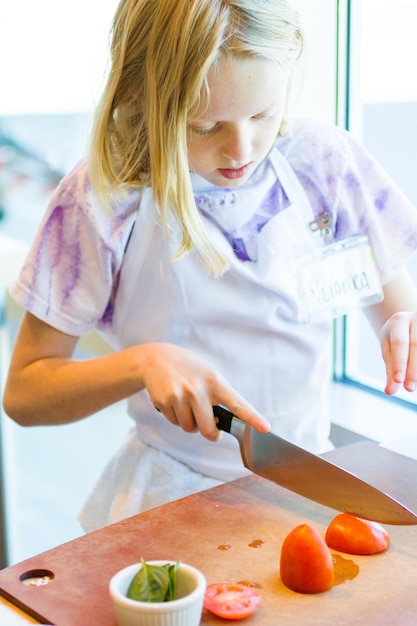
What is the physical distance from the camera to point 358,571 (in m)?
0.78

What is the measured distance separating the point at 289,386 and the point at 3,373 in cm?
87

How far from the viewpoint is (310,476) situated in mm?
889

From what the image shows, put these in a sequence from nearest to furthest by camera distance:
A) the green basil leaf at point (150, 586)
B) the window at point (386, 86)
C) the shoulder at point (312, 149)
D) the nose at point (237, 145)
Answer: the green basil leaf at point (150, 586) < the nose at point (237, 145) < the shoulder at point (312, 149) < the window at point (386, 86)

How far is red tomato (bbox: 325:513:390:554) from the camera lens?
0.81 metres

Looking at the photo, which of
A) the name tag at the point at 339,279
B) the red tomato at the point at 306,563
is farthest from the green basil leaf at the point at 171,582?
the name tag at the point at 339,279

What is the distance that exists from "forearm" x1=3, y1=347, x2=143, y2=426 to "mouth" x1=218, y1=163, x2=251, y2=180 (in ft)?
0.67

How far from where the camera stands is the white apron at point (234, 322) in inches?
41.0

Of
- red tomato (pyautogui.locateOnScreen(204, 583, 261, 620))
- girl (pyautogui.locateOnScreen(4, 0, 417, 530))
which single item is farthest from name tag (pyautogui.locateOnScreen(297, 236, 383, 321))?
red tomato (pyautogui.locateOnScreen(204, 583, 261, 620))

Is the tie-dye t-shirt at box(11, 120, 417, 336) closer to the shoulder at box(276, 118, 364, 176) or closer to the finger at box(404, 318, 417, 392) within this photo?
the shoulder at box(276, 118, 364, 176)

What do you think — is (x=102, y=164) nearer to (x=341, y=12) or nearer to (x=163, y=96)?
(x=163, y=96)

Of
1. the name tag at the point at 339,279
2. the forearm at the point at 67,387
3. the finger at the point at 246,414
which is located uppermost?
the name tag at the point at 339,279

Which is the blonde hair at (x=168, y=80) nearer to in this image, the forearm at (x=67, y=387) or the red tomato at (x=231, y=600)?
the forearm at (x=67, y=387)

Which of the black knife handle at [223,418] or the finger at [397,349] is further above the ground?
the finger at [397,349]

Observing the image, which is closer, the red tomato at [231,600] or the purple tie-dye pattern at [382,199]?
the red tomato at [231,600]
